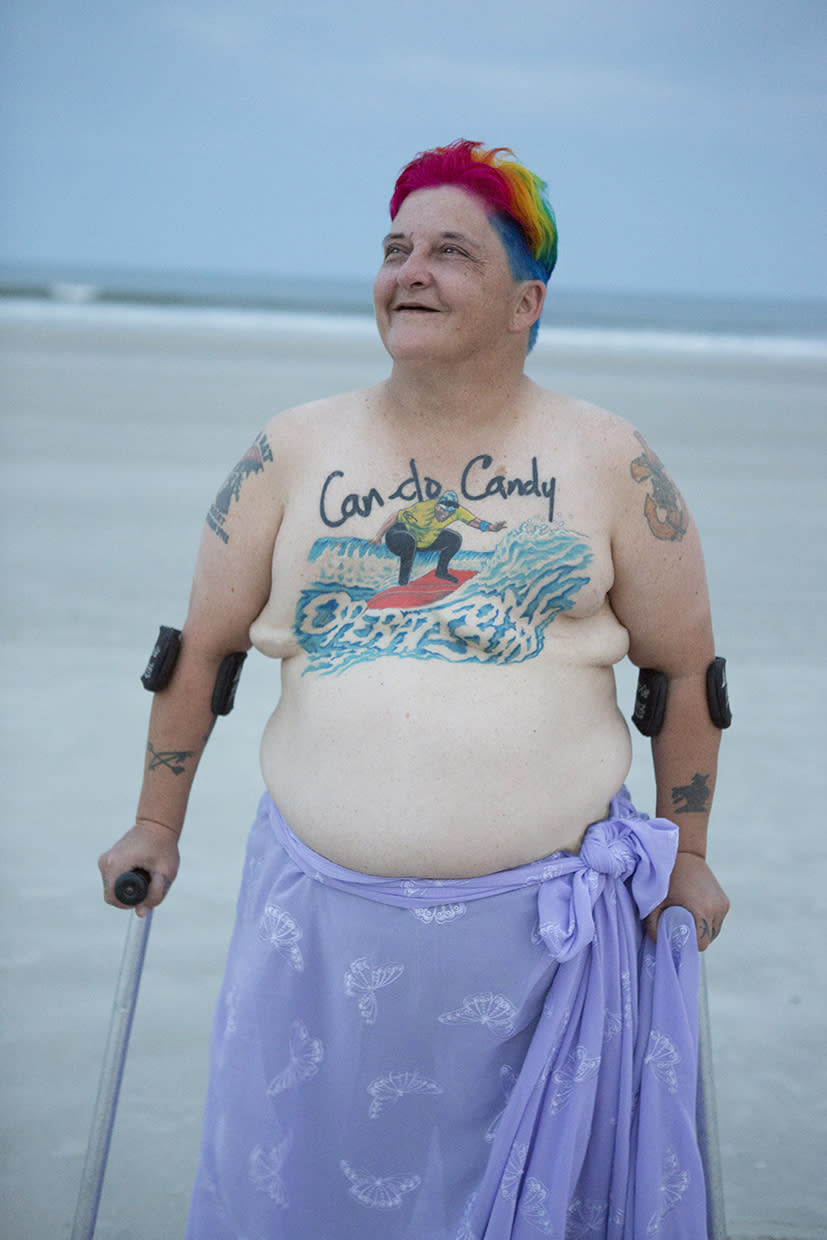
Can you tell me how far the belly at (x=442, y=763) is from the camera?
71.6 inches

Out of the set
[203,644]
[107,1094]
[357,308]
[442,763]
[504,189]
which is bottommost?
[107,1094]

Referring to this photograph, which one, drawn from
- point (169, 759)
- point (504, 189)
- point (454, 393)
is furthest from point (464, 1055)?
point (504, 189)

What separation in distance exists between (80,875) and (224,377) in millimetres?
11155

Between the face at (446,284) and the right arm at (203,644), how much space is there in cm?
31

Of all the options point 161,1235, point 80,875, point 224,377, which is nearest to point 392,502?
point 161,1235

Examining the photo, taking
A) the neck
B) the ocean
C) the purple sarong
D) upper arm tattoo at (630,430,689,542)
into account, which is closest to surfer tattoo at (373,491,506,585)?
the neck

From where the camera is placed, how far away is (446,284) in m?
1.82

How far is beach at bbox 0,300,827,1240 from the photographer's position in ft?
9.20

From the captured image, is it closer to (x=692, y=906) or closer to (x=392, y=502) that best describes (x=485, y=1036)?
(x=692, y=906)

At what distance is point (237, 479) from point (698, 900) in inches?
41.2

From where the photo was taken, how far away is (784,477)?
9898 mm

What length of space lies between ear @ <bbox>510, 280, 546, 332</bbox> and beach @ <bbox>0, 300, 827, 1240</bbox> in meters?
1.96

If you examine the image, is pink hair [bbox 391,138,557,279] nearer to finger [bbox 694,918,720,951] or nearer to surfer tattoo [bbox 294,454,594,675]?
surfer tattoo [bbox 294,454,594,675]

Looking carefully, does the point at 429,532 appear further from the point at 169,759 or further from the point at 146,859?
the point at 146,859
